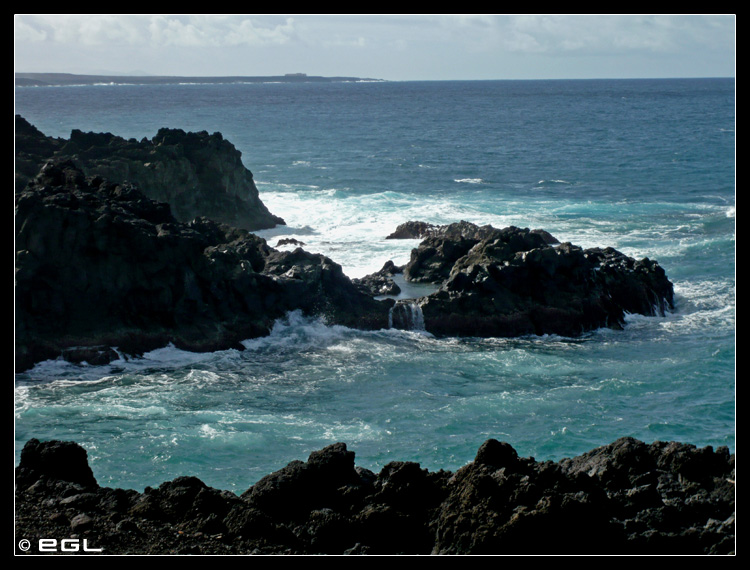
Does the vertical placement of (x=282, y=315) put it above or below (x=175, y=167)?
below

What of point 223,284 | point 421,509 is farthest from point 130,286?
point 421,509

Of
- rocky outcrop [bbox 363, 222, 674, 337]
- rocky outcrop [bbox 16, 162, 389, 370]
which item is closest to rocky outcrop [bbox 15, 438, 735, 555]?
rocky outcrop [bbox 16, 162, 389, 370]

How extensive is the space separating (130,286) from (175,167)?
19.8m

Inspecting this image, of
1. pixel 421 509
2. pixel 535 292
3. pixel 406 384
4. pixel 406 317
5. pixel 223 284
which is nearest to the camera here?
pixel 421 509

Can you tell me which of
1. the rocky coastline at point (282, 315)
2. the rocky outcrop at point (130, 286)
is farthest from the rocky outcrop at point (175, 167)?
the rocky outcrop at point (130, 286)

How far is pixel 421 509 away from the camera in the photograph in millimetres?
15812

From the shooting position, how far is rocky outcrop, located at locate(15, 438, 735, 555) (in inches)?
546

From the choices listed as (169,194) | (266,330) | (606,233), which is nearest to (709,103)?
(606,233)

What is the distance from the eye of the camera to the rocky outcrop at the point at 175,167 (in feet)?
159

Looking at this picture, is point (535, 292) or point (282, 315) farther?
point (535, 292)

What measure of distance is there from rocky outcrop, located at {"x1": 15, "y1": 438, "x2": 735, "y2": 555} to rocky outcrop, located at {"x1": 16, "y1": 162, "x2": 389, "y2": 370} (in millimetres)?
14170

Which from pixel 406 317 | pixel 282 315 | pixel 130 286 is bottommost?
pixel 406 317

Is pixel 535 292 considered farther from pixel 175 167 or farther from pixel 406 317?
pixel 175 167

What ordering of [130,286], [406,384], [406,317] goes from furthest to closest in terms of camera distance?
[406,317] → [130,286] → [406,384]
